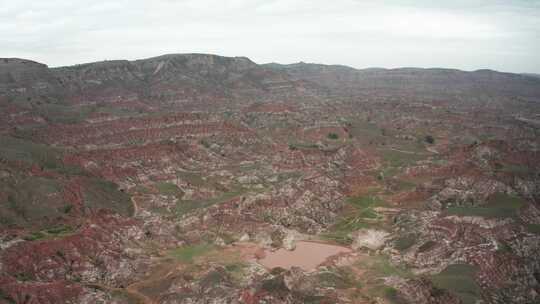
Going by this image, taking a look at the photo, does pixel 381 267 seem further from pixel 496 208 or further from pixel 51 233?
pixel 51 233

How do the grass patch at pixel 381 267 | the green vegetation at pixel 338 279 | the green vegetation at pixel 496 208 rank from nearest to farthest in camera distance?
the green vegetation at pixel 338 279 < the grass patch at pixel 381 267 < the green vegetation at pixel 496 208

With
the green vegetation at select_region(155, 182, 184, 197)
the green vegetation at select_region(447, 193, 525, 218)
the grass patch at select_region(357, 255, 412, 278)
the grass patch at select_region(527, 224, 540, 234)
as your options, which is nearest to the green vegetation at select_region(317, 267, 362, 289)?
the grass patch at select_region(357, 255, 412, 278)

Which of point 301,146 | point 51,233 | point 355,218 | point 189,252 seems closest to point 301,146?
point 301,146

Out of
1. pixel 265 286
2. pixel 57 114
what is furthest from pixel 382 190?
pixel 57 114

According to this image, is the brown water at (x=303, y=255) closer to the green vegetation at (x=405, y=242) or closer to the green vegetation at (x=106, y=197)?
the green vegetation at (x=405, y=242)

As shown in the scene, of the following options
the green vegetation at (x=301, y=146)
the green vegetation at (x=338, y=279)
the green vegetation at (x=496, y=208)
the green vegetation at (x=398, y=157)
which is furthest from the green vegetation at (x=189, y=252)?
the green vegetation at (x=398, y=157)

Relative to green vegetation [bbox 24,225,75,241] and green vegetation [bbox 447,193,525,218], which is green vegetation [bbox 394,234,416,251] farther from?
green vegetation [bbox 24,225,75,241]

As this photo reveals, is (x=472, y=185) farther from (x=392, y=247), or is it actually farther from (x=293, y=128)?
(x=293, y=128)
